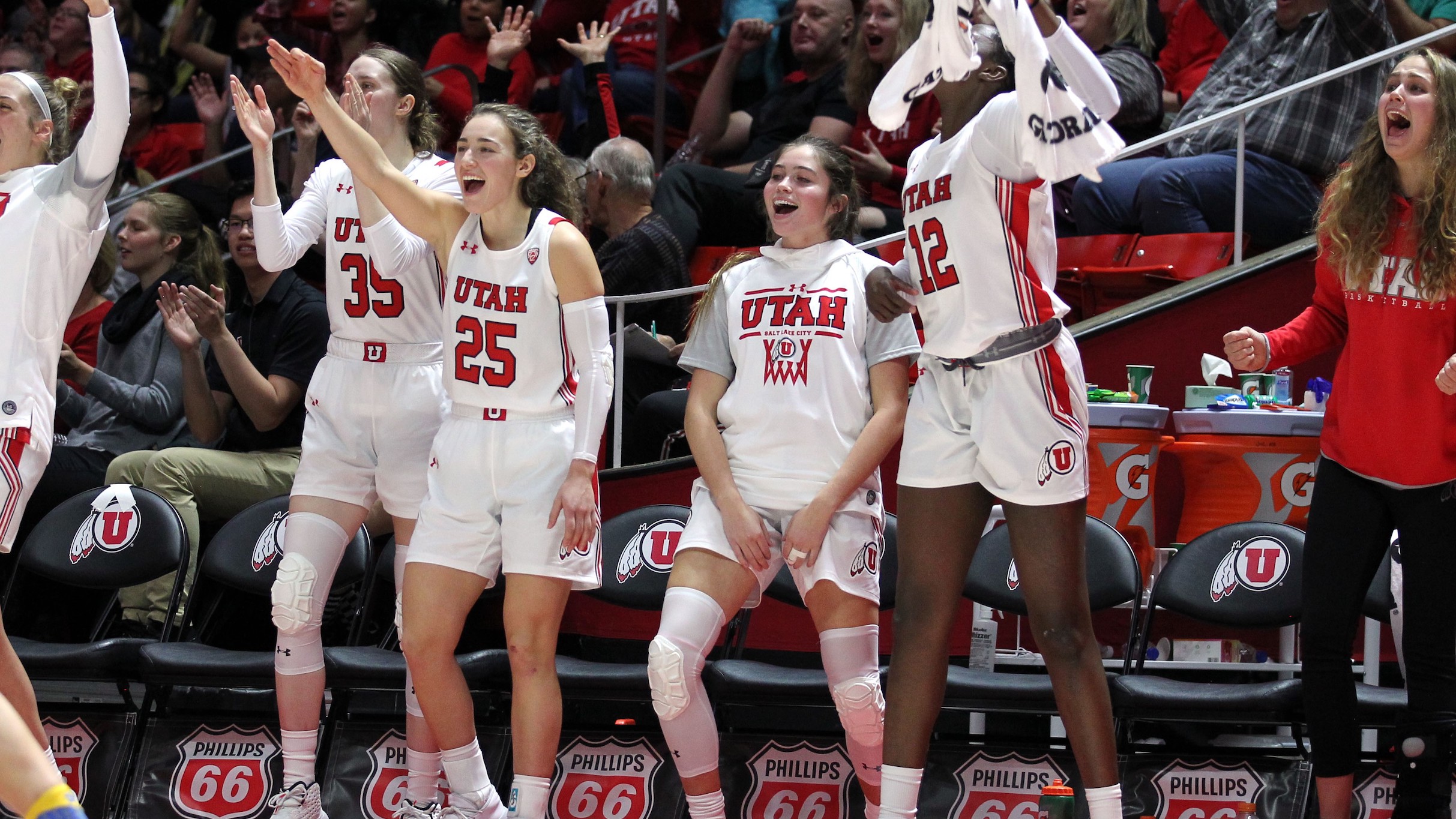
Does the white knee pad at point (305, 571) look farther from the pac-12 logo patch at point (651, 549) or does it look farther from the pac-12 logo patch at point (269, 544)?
the pac-12 logo patch at point (651, 549)

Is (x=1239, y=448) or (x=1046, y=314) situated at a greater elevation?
(x=1046, y=314)

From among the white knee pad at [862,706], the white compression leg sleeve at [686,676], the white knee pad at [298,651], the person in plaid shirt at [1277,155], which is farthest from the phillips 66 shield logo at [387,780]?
the person in plaid shirt at [1277,155]

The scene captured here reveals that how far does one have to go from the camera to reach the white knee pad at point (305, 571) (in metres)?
4.05

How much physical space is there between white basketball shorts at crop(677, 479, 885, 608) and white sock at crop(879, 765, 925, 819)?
56 cm

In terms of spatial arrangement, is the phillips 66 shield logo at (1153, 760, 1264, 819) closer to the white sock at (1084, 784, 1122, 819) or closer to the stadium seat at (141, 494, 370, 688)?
the white sock at (1084, 784, 1122, 819)

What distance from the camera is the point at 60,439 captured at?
19.6 feet

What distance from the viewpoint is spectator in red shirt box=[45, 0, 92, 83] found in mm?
9109

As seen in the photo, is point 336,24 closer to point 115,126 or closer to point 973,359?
point 115,126

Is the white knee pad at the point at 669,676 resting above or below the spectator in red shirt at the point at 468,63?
below

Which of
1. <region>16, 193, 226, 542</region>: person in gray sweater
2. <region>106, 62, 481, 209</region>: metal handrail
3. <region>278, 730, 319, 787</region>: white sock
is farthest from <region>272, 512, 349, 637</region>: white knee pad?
<region>106, 62, 481, 209</region>: metal handrail

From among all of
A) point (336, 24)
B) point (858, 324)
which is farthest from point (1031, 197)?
point (336, 24)

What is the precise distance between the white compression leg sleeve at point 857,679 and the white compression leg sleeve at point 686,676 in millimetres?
298

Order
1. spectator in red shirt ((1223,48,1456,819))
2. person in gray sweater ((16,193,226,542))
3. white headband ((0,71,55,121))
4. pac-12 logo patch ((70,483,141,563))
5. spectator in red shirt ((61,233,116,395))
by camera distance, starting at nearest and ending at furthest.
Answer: spectator in red shirt ((1223,48,1456,819)) → white headband ((0,71,55,121)) → pac-12 logo patch ((70,483,141,563)) → person in gray sweater ((16,193,226,542)) → spectator in red shirt ((61,233,116,395))

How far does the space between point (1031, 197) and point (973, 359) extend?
0.38 meters
